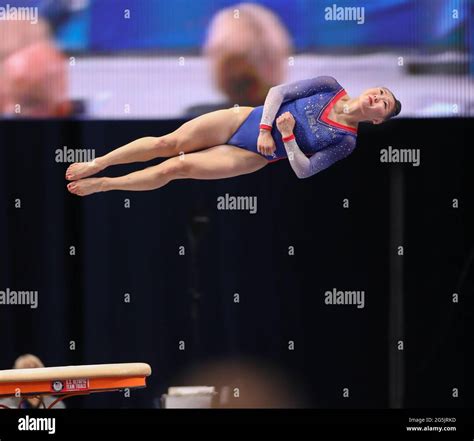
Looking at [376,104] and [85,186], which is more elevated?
[376,104]

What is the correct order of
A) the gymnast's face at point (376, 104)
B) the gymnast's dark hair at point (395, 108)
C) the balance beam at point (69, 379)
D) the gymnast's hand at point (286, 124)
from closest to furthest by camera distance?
1. the balance beam at point (69, 379)
2. the gymnast's hand at point (286, 124)
3. the gymnast's face at point (376, 104)
4. the gymnast's dark hair at point (395, 108)

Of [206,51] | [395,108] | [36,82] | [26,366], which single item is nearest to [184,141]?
[206,51]

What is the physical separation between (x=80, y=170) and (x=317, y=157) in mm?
1533

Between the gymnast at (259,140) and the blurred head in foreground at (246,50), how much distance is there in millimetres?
146

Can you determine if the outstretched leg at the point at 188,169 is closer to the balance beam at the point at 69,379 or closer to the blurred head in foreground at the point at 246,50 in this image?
the blurred head in foreground at the point at 246,50

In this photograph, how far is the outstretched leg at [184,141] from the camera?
6.81m

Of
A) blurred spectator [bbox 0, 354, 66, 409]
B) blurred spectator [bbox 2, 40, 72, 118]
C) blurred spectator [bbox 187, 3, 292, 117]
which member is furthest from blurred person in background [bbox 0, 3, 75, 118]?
blurred spectator [bbox 0, 354, 66, 409]

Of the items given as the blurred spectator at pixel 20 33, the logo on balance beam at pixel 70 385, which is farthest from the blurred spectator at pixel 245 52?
the logo on balance beam at pixel 70 385

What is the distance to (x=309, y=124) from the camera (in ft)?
21.9

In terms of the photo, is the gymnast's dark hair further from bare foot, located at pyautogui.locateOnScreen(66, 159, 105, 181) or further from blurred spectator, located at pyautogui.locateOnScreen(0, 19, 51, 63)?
blurred spectator, located at pyautogui.locateOnScreen(0, 19, 51, 63)

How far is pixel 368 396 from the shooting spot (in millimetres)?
6984

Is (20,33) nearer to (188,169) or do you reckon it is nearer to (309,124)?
(188,169)

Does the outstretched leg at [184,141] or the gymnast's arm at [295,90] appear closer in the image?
the gymnast's arm at [295,90]

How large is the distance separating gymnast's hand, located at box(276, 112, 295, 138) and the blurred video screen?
15.1 inches
